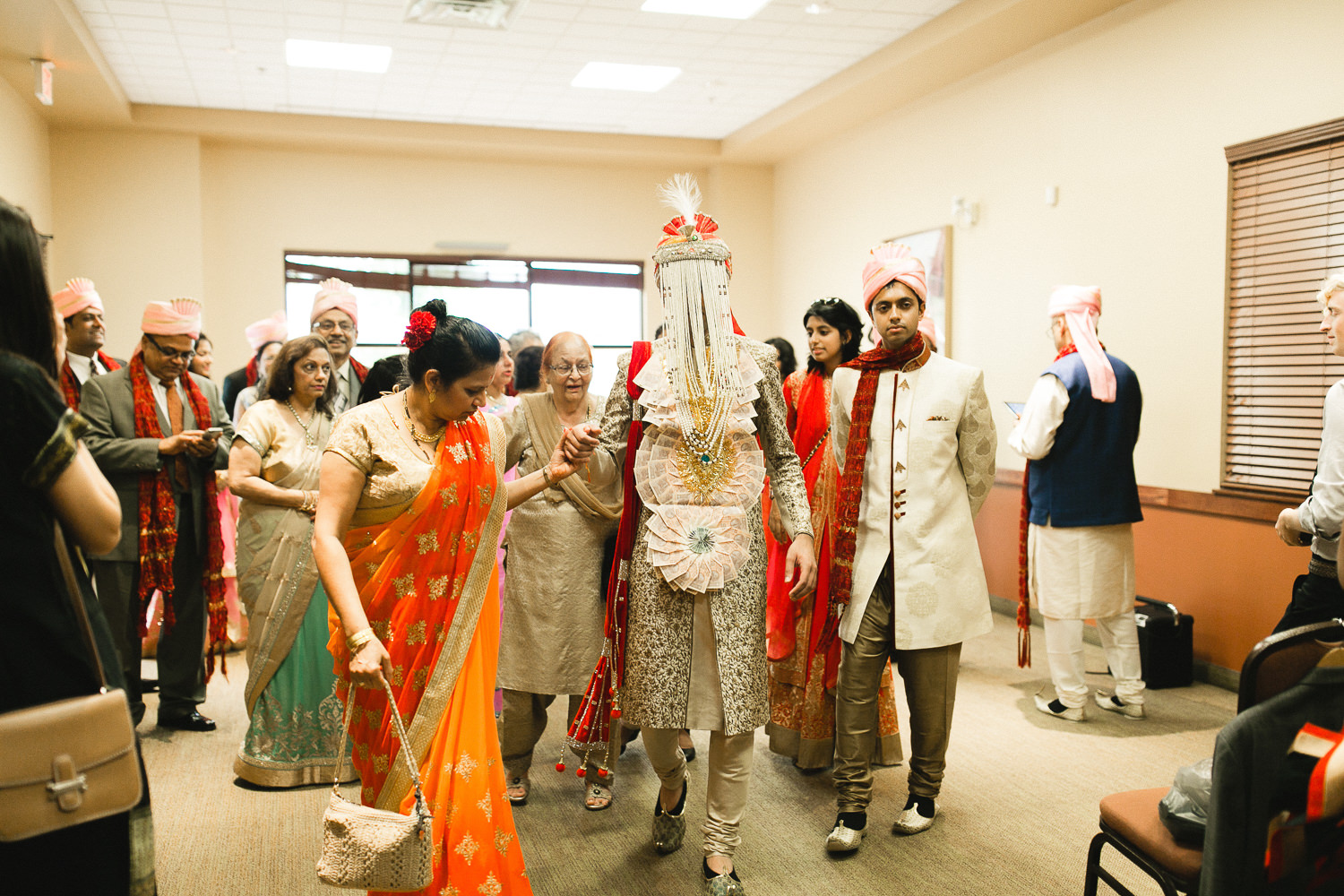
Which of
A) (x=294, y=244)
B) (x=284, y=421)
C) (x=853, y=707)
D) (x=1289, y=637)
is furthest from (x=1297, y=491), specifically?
(x=294, y=244)

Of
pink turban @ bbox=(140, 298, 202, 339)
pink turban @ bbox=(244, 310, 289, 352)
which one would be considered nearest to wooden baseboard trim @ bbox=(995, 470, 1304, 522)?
pink turban @ bbox=(140, 298, 202, 339)

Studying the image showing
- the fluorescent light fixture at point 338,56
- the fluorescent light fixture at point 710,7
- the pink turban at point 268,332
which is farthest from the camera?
the fluorescent light fixture at point 338,56

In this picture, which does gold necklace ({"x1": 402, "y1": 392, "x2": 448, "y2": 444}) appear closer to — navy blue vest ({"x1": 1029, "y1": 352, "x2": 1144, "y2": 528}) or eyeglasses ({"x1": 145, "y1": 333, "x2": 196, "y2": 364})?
eyeglasses ({"x1": 145, "y1": 333, "x2": 196, "y2": 364})

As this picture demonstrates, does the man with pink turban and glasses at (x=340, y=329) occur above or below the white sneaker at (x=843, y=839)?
above

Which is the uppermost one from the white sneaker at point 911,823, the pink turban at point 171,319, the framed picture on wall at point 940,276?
the framed picture on wall at point 940,276

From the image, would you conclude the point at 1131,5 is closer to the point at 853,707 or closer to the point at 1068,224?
the point at 1068,224

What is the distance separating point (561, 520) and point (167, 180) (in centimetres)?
717

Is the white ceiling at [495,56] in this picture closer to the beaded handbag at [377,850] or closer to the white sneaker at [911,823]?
the white sneaker at [911,823]

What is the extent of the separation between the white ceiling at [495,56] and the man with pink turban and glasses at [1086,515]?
9.82 ft

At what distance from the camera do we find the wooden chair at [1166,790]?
169 centimetres

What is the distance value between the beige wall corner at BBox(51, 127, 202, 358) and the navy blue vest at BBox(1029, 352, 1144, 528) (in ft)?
24.3

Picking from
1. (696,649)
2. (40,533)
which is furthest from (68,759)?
(696,649)

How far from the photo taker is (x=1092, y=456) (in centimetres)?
420

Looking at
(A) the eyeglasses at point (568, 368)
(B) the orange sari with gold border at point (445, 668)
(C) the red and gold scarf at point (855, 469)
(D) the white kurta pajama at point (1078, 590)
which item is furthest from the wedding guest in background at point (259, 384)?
(D) the white kurta pajama at point (1078, 590)
